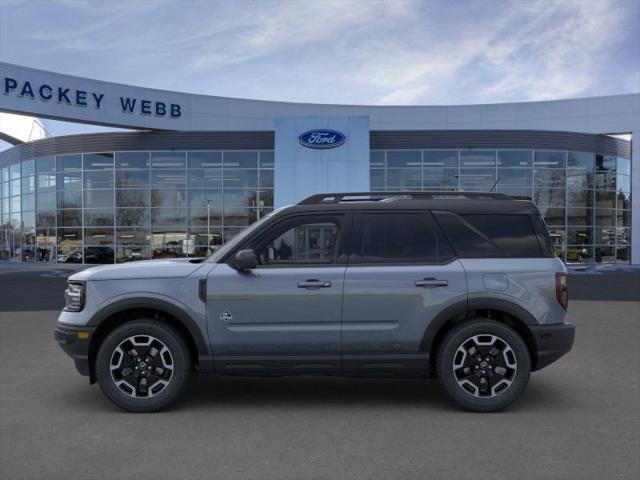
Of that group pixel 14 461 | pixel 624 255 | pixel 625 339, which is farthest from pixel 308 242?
pixel 624 255

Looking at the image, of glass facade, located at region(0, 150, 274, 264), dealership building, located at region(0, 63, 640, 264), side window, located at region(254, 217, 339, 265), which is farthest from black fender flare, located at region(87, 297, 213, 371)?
glass facade, located at region(0, 150, 274, 264)

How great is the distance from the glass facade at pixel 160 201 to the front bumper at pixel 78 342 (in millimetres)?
21418

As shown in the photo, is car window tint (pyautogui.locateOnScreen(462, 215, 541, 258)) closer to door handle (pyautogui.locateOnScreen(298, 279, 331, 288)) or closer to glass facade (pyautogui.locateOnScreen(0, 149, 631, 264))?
door handle (pyautogui.locateOnScreen(298, 279, 331, 288))

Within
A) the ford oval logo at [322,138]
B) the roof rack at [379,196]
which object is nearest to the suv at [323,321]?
the roof rack at [379,196]

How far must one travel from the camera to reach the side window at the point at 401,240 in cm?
492

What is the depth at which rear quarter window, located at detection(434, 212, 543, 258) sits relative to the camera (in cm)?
495

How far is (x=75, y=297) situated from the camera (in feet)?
16.1

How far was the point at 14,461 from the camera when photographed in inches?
146

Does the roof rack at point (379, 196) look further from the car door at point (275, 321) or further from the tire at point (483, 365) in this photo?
the tire at point (483, 365)

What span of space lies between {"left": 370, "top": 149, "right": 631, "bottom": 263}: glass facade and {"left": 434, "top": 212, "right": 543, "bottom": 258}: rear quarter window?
21197 millimetres

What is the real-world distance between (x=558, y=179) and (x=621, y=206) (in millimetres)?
→ 5077

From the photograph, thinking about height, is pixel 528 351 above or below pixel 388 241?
below

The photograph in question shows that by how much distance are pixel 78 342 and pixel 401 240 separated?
2985mm

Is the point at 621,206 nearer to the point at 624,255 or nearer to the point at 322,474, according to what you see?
the point at 624,255
